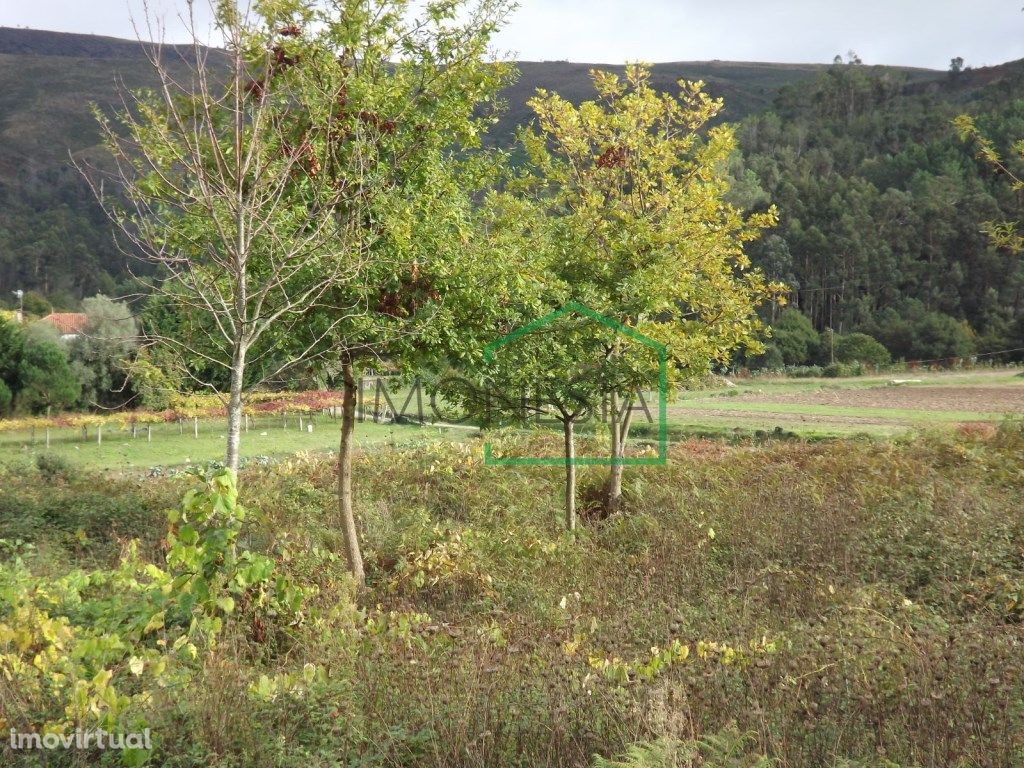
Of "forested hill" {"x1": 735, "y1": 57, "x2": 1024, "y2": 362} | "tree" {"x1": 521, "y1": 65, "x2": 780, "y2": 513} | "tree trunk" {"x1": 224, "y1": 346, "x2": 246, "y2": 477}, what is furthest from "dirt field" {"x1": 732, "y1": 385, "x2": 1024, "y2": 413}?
"tree trunk" {"x1": 224, "y1": 346, "x2": 246, "y2": 477}

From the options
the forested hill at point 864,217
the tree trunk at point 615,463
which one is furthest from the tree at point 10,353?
the tree trunk at point 615,463

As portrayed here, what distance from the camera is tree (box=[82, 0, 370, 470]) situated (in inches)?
235

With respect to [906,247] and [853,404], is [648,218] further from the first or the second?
[906,247]

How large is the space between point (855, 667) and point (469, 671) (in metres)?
1.78

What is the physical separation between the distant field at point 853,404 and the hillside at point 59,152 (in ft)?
31.9

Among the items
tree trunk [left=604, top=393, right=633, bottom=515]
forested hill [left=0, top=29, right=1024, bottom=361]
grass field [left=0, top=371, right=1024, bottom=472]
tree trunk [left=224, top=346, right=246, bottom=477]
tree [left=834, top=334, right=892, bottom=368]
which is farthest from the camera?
forested hill [left=0, top=29, right=1024, bottom=361]

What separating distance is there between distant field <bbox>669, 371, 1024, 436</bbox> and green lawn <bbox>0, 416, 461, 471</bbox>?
23.7ft

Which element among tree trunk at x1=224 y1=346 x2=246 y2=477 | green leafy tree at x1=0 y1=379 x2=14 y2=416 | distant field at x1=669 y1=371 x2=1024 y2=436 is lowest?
green leafy tree at x1=0 y1=379 x2=14 y2=416

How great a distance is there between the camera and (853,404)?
2725 centimetres

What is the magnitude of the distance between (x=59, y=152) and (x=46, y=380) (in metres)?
122

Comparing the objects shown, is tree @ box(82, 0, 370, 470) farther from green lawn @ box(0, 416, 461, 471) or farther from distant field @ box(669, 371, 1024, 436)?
distant field @ box(669, 371, 1024, 436)

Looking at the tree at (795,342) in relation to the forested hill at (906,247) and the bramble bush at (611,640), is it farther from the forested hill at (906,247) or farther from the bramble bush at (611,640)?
the bramble bush at (611,640)

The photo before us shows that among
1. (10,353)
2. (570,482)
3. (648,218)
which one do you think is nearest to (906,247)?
(10,353)

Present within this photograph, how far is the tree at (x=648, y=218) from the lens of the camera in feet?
35.9
